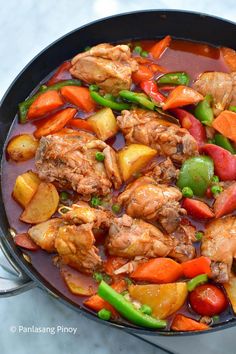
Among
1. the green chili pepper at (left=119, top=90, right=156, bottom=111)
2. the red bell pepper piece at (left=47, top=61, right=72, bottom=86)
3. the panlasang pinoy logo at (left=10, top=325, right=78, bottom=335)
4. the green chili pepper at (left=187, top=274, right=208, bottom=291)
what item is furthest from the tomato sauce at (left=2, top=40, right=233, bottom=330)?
the panlasang pinoy logo at (left=10, top=325, right=78, bottom=335)

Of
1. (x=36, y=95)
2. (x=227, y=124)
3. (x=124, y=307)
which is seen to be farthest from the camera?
(x=36, y=95)

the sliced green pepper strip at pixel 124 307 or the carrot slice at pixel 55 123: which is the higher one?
the carrot slice at pixel 55 123

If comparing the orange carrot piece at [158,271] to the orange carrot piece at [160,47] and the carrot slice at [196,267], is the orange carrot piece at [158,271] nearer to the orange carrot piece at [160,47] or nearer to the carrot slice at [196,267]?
the carrot slice at [196,267]

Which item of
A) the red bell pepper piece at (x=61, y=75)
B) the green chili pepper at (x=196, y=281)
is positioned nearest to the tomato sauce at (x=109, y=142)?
the green chili pepper at (x=196, y=281)

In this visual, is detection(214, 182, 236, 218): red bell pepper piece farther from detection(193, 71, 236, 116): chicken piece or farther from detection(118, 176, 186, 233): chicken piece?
detection(193, 71, 236, 116): chicken piece

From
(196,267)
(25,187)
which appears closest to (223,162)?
(196,267)

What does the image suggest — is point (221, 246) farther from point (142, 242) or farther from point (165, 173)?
point (165, 173)
